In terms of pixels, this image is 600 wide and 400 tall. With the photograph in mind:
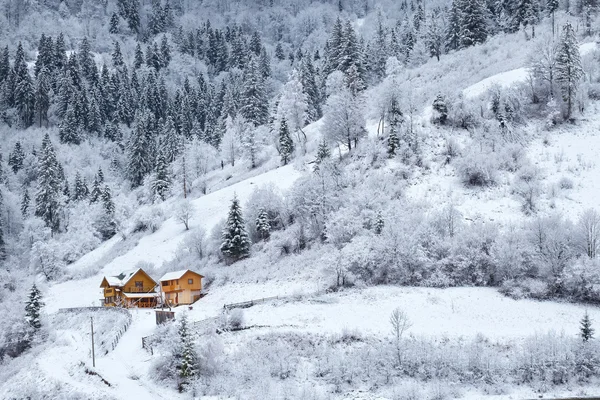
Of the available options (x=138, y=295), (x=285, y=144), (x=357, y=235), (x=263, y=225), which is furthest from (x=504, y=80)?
(x=138, y=295)

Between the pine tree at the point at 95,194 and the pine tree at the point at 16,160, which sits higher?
the pine tree at the point at 16,160

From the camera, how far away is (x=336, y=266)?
4122 centimetres

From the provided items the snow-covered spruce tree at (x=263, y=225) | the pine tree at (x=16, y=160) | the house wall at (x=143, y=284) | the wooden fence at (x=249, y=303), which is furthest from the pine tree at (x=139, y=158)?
the wooden fence at (x=249, y=303)

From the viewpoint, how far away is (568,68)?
52750mm

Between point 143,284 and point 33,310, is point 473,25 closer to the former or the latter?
point 143,284

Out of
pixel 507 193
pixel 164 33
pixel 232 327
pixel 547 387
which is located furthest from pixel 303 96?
pixel 164 33

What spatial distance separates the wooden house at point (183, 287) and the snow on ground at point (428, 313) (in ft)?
40.9

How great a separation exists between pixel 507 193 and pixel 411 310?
60.6 ft

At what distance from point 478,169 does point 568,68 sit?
632 inches

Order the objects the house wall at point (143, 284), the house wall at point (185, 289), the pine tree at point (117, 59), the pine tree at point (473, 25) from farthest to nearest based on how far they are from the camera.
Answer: the pine tree at point (117, 59), the pine tree at point (473, 25), the house wall at point (143, 284), the house wall at point (185, 289)

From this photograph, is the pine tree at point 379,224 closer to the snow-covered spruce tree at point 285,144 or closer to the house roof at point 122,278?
the house roof at point 122,278

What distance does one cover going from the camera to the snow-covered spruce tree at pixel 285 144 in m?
75.2

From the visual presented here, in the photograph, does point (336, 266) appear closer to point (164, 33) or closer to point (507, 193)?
point (507, 193)

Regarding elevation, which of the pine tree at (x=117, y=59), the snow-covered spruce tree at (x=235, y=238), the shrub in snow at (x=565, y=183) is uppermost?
the pine tree at (x=117, y=59)
